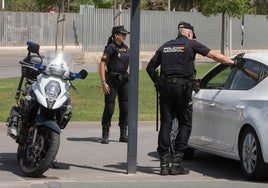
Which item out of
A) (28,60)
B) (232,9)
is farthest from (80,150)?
(232,9)

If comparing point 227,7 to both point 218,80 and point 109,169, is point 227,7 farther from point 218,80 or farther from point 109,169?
point 109,169

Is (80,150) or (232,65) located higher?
(232,65)

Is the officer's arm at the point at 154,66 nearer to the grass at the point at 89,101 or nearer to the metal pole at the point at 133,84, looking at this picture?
the metal pole at the point at 133,84

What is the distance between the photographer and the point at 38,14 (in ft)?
172

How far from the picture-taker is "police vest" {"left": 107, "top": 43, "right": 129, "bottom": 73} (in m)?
11.8

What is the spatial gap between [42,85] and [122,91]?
3.28 metres

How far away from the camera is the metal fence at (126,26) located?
3691 centimetres

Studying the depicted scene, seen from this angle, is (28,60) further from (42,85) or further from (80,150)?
(80,150)

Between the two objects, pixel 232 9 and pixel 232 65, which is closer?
pixel 232 65

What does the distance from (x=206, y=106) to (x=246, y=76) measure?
2.53 feet

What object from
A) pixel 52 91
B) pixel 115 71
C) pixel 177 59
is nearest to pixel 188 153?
pixel 115 71

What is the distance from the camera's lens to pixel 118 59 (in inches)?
466

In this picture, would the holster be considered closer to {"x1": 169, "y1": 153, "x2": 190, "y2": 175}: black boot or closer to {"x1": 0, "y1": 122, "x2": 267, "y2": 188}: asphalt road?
{"x1": 0, "y1": 122, "x2": 267, "y2": 188}: asphalt road

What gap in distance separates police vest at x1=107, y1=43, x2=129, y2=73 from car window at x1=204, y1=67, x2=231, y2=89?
6.74ft
